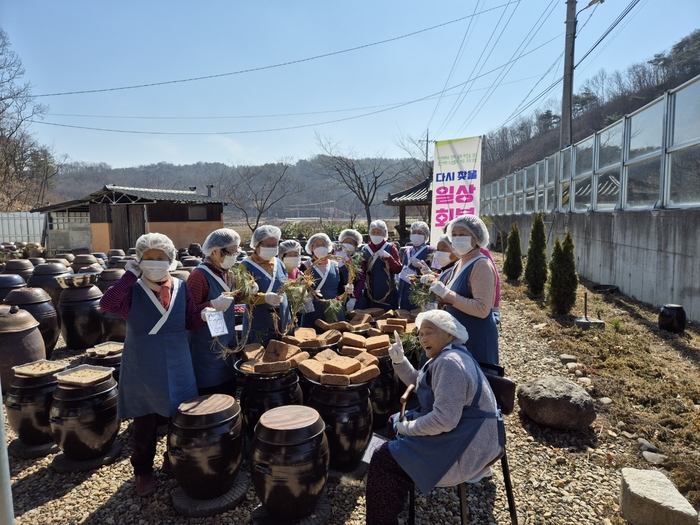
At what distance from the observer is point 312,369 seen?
3.24 meters

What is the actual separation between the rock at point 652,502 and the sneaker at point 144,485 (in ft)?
10.8

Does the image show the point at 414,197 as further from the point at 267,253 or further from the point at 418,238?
the point at 267,253

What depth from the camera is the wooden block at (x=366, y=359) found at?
3352 millimetres

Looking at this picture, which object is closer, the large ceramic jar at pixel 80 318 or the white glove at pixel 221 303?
the white glove at pixel 221 303

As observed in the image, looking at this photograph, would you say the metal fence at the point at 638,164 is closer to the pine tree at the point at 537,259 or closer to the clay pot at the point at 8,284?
the pine tree at the point at 537,259

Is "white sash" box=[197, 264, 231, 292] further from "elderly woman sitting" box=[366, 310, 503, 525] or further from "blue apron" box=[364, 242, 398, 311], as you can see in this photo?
"blue apron" box=[364, 242, 398, 311]

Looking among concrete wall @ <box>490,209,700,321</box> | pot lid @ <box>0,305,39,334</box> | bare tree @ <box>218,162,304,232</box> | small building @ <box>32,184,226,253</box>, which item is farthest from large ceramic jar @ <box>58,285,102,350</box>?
bare tree @ <box>218,162,304,232</box>

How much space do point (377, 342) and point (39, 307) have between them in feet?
16.3

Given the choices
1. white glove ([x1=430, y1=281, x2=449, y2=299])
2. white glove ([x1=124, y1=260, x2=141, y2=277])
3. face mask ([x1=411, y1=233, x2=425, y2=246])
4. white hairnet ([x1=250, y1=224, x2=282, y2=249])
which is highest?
white hairnet ([x1=250, y1=224, x2=282, y2=249])

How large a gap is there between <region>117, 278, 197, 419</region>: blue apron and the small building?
56.8 feet

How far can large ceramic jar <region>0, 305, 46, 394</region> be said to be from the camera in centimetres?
462

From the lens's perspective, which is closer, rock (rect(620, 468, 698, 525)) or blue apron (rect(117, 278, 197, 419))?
rock (rect(620, 468, 698, 525))

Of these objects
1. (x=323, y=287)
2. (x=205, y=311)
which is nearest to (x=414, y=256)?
(x=323, y=287)

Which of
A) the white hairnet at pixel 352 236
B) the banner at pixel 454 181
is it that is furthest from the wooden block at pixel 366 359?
the banner at pixel 454 181
